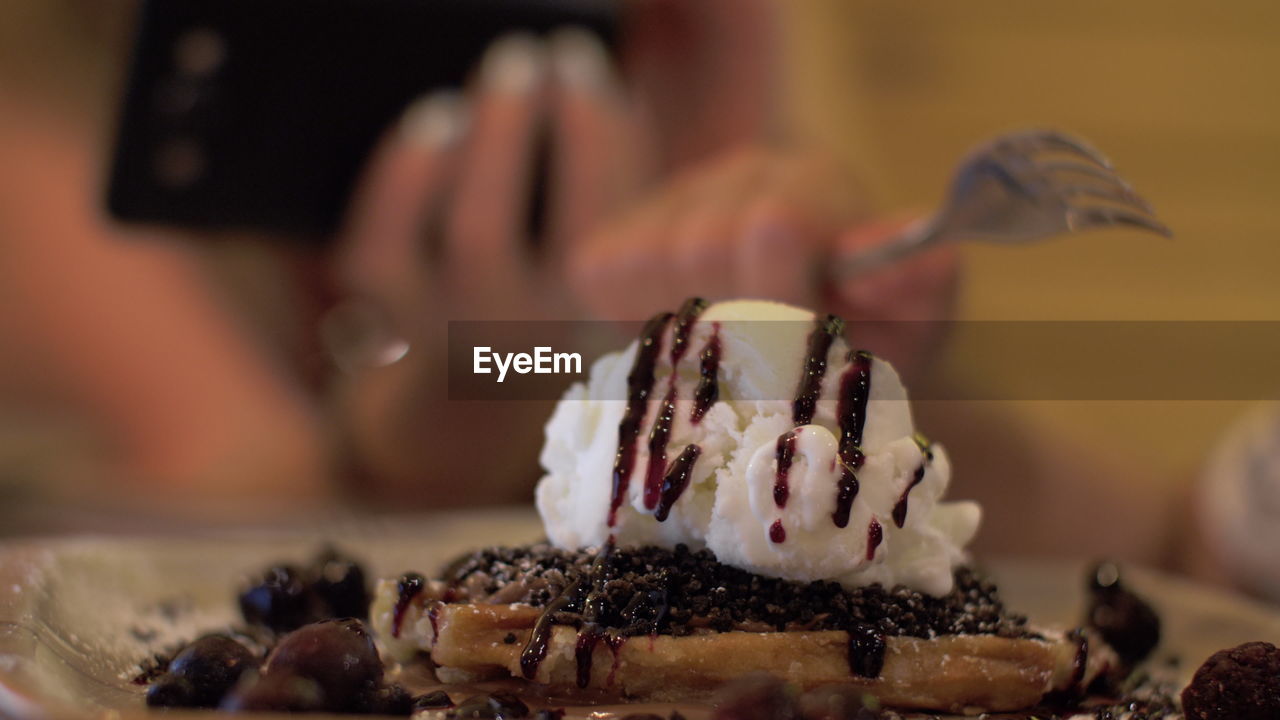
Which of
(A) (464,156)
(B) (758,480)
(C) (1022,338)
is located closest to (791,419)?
(B) (758,480)

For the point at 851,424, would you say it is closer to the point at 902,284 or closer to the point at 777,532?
the point at 777,532

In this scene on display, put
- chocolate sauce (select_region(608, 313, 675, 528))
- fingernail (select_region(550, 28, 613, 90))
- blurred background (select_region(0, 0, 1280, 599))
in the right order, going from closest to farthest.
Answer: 1. chocolate sauce (select_region(608, 313, 675, 528))
2. fingernail (select_region(550, 28, 613, 90))
3. blurred background (select_region(0, 0, 1280, 599))

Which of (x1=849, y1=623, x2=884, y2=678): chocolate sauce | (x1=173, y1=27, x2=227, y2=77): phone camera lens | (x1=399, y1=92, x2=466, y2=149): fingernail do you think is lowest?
(x1=849, y1=623, x2=884, y2=678): chocolate sauce

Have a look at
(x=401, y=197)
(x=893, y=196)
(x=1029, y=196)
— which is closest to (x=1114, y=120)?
(x=893, y=196)

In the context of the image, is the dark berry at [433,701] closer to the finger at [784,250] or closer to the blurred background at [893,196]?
the finger at [784,250]

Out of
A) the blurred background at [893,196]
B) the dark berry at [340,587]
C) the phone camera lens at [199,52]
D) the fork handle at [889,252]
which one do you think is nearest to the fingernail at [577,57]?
the blurred background at [893,196]

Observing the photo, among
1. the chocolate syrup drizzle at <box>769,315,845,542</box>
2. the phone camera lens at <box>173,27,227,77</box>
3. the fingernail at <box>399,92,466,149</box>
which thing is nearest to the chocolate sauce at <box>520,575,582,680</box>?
the chocolate syrup drizzle at <box>769,315,845,542</box>

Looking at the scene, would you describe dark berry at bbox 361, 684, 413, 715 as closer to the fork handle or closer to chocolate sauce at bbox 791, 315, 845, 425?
chocolate sauce at bbox 791, 315, 845, 425
